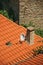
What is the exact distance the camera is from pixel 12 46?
17922 millimetres

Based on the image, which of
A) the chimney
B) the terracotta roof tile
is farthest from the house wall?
the terracotta roof tile

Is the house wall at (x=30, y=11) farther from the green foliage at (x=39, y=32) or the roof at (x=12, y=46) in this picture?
the roof at (x=12, y=46)

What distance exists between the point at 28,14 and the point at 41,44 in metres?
8.71

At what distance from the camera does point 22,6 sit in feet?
86.2

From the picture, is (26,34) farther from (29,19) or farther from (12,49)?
(29,19)

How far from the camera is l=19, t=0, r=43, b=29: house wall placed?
26.3m

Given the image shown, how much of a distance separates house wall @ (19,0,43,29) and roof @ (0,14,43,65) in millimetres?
6068

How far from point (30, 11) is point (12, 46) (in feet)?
31.2

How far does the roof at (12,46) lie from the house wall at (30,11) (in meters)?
6.07

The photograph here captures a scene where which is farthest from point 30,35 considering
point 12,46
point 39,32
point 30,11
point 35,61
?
point 30,11

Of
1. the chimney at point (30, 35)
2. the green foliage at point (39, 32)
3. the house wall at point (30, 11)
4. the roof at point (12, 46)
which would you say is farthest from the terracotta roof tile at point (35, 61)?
the house wall at point (30, 11)

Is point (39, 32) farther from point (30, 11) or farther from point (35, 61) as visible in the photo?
point (35, 61)

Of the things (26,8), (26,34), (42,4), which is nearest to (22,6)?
(26,8)

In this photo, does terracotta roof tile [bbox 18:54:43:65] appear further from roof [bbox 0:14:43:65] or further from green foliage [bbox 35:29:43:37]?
green foliage [bbox 35:29:43:37]
